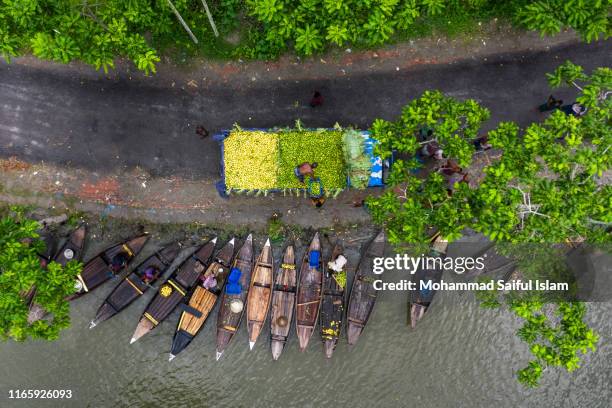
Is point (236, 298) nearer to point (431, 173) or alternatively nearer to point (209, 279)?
point (209, 279)

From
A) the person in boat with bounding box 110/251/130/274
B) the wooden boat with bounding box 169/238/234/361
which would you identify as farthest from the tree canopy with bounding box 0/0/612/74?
the wooden boat with bounding box 169/238/234/361

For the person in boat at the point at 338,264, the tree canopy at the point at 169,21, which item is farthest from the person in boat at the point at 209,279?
the tree canopy at the point at 169,21

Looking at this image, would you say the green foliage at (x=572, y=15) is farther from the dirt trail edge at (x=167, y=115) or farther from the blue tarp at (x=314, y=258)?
the blue tarp at (x=314, y=258)

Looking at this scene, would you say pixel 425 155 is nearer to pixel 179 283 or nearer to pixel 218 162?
pixel 218 162

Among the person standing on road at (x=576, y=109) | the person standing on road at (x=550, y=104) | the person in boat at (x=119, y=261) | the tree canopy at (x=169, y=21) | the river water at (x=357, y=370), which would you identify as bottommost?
the river water at (x=357, y=370)

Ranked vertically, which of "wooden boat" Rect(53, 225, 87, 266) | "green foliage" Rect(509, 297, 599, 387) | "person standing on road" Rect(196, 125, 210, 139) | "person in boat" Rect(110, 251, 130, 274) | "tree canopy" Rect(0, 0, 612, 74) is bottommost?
"green foliage" Rect(509, 297, 599, 387)

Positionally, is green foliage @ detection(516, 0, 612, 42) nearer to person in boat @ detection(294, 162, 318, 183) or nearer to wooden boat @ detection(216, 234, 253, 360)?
person in boat @ detection(294, 162, 318, 183)
